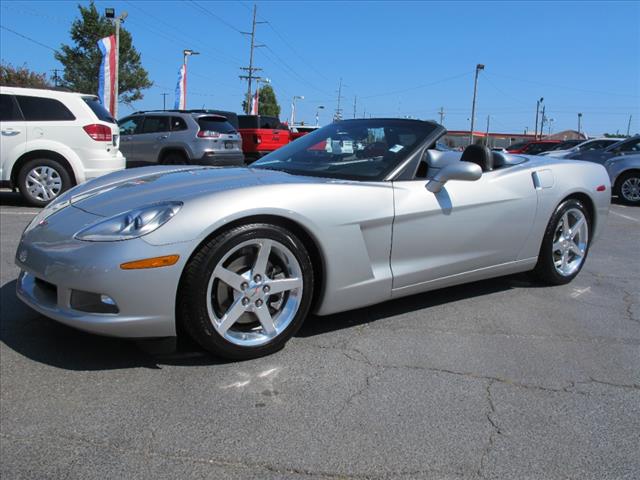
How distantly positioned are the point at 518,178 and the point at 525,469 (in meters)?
2.42

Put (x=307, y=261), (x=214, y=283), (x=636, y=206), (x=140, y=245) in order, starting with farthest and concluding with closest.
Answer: (x=636, y=206) < (x=307, y=261) < (x=214, y=283) < (x=140, y=245)

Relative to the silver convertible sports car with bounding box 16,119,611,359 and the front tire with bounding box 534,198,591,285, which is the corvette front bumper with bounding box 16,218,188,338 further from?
the front tire with bounding box 534,198,591,285

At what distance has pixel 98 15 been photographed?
38.6 metres

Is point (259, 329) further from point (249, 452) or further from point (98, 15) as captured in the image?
point (98, 15)

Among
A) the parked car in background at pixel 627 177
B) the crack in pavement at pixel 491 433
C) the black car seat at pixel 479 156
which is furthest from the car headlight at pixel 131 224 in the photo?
the parked car in background at pixel 627 177

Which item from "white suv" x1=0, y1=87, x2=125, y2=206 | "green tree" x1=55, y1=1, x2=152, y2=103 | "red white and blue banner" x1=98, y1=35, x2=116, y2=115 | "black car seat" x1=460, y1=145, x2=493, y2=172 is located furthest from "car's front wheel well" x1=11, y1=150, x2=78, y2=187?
"green tree" x1=55, y1=1, x2=152, y2=103

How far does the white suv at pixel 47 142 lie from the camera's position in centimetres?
802

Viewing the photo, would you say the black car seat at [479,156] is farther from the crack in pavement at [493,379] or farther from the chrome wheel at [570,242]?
the crack in pavement at [493,379]

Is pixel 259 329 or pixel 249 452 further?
pixel 259 329

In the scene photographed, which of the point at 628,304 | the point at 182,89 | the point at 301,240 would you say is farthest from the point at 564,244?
the point at 182,89

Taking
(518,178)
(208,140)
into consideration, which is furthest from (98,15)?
(518,178)

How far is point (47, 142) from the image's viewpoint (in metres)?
8.15

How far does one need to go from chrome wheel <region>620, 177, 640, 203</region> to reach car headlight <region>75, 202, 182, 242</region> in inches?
486

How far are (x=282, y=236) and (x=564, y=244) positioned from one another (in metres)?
2.67
